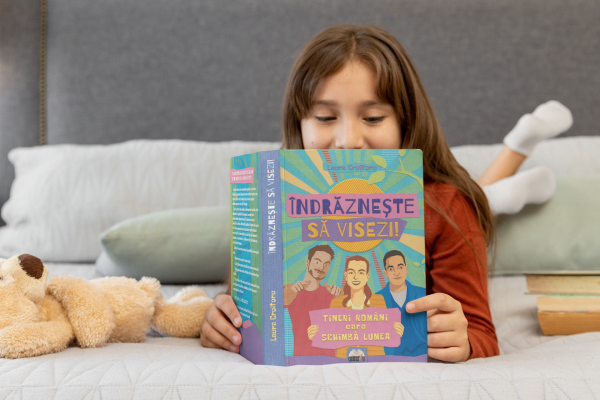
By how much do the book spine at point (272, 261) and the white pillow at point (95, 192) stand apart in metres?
0.77

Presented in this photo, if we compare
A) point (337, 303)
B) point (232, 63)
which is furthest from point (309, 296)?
point (232, 63)

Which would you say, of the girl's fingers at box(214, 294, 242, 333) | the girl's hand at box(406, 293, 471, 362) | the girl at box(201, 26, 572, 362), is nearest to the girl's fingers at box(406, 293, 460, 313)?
the girl's hand at box(406, 293, 471, 362)

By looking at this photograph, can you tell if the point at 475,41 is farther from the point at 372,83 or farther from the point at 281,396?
the point at 281,396

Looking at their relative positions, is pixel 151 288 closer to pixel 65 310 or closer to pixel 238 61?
pixel 65 310

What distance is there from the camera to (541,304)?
2.70 feet

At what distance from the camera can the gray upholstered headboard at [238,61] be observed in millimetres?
1602

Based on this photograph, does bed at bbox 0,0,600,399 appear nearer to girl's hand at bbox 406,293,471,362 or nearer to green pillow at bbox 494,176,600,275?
green pillow at bbox 494,176,600,275

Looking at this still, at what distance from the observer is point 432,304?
22.7 inches

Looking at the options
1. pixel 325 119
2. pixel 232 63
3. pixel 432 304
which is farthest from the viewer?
pixel 232 63

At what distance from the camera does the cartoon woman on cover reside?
56 centimetres

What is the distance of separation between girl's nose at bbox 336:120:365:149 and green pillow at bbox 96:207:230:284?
1.23ft

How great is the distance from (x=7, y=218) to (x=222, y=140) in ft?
2.32

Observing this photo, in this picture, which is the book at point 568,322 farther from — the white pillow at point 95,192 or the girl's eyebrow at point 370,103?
the white pillow at point 95,192

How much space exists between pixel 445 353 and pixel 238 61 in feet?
4.26
